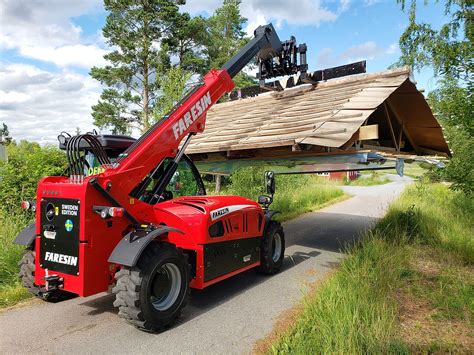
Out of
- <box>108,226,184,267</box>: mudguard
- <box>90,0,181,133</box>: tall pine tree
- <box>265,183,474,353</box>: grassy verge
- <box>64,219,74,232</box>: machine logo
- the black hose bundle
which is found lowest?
<box>265,183,474,353</box>: grassy verge

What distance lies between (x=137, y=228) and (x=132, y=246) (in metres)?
0.49

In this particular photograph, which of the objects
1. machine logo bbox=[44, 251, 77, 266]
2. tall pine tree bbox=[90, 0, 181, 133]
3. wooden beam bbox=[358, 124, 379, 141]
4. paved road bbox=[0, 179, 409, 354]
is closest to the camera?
paved road bbox=[0, 179, 409, 354]

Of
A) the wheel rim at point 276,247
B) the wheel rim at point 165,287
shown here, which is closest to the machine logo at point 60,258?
the wheel rim at point 165,287

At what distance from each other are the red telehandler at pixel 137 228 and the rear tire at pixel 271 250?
0.47m

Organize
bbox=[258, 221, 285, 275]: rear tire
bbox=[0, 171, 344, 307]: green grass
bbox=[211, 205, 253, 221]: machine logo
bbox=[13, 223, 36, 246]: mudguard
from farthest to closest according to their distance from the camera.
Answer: bbox=[258, 221, 285, 275]: rear tire < bbox=[0, 171, 344, 307]: green grass < bbox=[211, 205, 253, 221]: machine logo < bbox=[13, 223, 36, 246]: mudguard

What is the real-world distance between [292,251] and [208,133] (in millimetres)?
3776

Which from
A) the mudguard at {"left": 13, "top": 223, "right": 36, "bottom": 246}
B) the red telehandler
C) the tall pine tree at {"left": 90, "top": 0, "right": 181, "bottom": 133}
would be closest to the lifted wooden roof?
the red telehandler

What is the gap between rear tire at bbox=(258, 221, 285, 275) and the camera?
702 centimetres

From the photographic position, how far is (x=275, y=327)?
4.77 m

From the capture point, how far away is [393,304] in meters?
5.05

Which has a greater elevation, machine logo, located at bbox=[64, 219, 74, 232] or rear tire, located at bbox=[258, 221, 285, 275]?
machine logo, located at bbox=[64, 219, 74, 232]

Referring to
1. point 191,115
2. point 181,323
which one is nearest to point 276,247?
point 181,323

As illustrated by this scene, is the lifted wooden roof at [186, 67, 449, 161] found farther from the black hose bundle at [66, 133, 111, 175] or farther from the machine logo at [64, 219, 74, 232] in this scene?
the machine logo at [64, 219, 74, 232]

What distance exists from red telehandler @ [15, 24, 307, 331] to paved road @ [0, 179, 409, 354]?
29 cm
